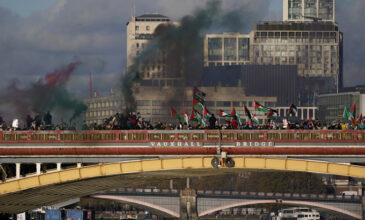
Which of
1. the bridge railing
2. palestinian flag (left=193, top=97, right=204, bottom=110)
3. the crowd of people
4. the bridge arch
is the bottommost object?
the bridge arch

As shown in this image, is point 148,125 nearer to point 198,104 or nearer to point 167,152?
point 167,152

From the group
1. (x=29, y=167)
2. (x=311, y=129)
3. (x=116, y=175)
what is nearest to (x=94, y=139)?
(x=116, y=175)

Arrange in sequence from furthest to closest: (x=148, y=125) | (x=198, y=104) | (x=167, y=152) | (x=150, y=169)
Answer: (x=198, y=104) → (x=148, y=125) → (x=150, y=169) → (x=167, y=152)

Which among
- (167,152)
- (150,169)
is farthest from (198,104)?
(150,169)

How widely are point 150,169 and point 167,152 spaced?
241 cm

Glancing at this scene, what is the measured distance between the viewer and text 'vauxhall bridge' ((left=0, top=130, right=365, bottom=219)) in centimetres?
10719

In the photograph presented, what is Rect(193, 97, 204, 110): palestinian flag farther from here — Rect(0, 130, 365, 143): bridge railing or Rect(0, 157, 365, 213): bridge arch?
Rect(0, 130, 365, 143): bridge railing

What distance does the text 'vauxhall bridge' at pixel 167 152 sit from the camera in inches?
4220

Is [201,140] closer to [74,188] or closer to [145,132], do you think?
[145,132]

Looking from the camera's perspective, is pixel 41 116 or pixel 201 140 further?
pixel 41 116

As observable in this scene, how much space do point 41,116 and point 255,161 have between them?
1112 inches

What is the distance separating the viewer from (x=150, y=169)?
109 meters

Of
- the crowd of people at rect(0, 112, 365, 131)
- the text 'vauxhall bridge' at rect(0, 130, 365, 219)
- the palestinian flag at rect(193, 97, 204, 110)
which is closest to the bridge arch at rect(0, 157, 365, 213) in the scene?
the text 'vauxhall bridge' at rect(0, 130, 365, 219)

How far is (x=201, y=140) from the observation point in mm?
108875
